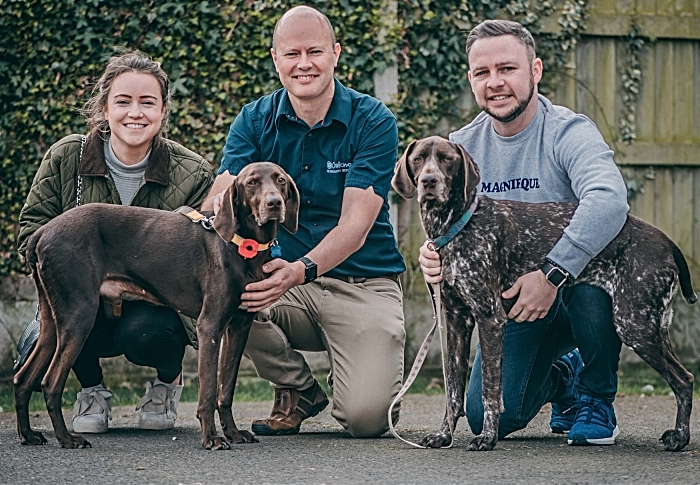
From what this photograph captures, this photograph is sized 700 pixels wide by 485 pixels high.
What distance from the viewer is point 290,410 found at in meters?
5.07

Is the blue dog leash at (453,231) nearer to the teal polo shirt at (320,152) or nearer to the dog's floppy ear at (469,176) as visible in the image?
the dog's floppy ear at (469,176)

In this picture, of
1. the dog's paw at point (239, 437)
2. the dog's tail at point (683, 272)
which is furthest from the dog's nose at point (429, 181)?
the dog's paw at point (239, 437)

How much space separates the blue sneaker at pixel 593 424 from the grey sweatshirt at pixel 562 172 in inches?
26.4

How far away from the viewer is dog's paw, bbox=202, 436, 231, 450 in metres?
4.30

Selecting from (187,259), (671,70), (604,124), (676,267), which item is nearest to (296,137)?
(187,259)

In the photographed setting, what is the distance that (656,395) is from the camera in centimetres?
693

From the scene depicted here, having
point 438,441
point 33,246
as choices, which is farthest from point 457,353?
point 33,246

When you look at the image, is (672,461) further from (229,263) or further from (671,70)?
(671,70)

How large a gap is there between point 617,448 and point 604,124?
441cm

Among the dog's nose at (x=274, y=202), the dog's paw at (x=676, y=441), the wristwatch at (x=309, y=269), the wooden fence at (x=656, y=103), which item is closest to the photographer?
the dog's paw at (x=676, y=441)

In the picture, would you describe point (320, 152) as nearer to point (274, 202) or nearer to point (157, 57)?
point (274, 202)

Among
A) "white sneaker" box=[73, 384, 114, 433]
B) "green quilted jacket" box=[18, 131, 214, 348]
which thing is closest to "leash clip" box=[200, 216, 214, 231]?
"green quilted jacket" box=[18, 131, 214, 348]

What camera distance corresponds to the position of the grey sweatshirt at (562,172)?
14.1ft

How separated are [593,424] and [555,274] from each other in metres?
0.73
